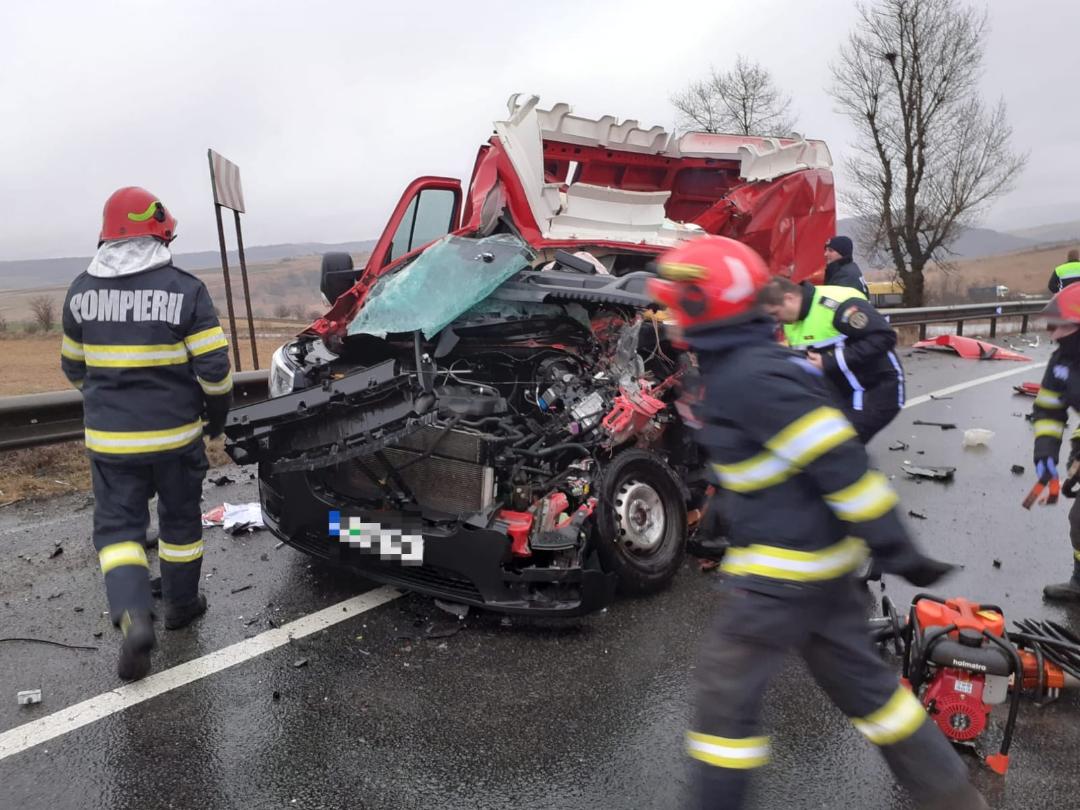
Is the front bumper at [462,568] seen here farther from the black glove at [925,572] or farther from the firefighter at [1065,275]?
the firefighter at [1065,275]

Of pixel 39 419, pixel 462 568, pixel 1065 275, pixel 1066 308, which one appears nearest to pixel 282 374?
pixel 462 568

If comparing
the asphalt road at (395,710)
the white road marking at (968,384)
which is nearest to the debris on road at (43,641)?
the asphalt road at (395,710)

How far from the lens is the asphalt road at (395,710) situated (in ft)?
8.21

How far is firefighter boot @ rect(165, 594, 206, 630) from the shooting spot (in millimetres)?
3592

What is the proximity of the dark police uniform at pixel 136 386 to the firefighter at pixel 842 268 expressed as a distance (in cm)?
427

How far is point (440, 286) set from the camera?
4.06 meters

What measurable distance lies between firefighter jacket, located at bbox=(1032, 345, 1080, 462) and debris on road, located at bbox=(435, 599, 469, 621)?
2.92 meters

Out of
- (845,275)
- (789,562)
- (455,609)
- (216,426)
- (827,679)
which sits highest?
(845,275)

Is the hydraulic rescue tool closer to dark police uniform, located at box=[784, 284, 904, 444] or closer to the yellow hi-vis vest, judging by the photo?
dark police uniform, located at box=[784, 284, 904, 444]

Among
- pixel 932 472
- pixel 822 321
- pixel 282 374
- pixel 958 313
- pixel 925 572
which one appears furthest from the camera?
pixel 958 313

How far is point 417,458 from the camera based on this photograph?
347cm

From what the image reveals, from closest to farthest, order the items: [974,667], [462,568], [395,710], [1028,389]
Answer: [974,667]
[395,710]
[462,568]
[1028,389]

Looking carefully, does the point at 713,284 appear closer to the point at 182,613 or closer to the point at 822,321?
the point at 822,321

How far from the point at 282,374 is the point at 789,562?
2.99m
